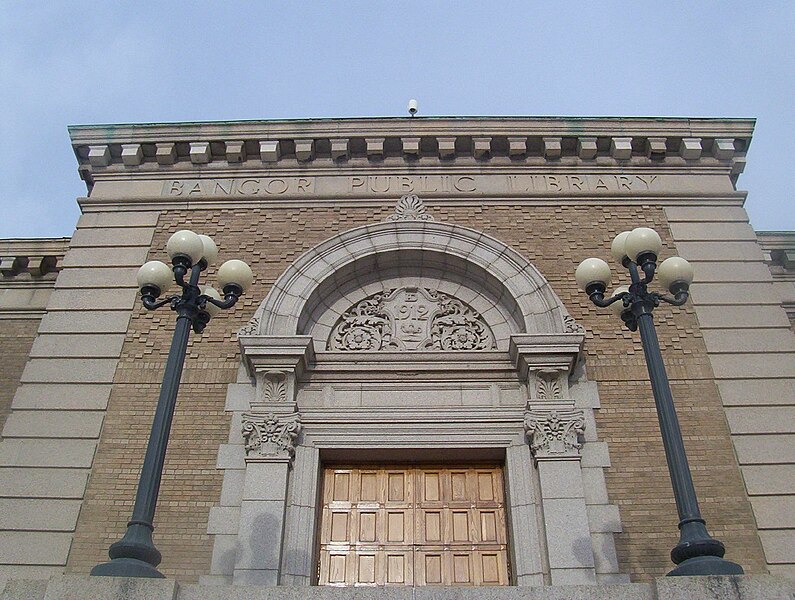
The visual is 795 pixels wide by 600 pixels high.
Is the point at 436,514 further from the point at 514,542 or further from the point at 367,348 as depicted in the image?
the point at 367,348

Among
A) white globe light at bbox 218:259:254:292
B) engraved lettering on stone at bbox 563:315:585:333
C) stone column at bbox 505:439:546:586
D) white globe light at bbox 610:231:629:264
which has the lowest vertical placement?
stone column at bbox 505:439:546:586

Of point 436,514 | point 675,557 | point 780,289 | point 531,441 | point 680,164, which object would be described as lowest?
point 675,557

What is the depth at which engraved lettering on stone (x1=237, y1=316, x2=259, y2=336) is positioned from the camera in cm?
1034

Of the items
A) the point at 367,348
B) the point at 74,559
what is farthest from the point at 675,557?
the point at 74,559

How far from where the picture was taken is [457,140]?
1261 cm

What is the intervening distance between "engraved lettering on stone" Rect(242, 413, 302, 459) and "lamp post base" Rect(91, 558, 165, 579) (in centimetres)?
317

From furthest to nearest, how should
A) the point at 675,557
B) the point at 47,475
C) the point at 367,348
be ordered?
the point at 367,348 → the point at 47,475 → the point at 675,557

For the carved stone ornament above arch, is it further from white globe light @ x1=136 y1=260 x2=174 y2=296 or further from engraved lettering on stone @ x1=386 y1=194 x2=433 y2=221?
white globe light @ x1=136 y1=260 x2=174 y2=296

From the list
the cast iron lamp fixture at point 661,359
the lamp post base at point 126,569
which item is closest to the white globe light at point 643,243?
the cast iron lamp fixture at point 661,359

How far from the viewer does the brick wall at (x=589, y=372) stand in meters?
8.99

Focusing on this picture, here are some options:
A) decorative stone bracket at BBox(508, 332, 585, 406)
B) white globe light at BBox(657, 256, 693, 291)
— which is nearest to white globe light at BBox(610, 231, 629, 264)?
white globe light at BBox(657, 256, 693, 291)

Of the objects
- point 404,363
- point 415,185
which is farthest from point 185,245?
point 415,185

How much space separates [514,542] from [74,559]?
506 centimetres

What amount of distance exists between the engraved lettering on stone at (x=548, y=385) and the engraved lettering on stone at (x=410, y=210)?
10.5ft
